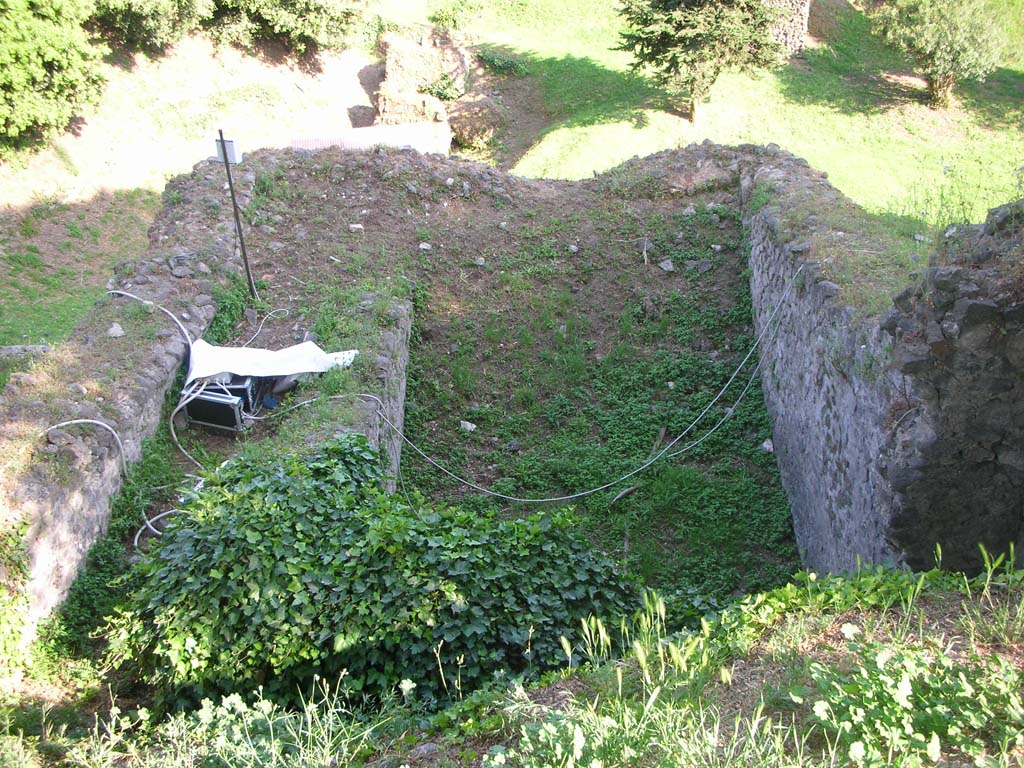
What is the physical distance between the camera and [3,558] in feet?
15.5

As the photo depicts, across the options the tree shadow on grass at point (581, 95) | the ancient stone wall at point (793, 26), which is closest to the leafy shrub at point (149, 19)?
the tree shadow on grass at point (581, 95)

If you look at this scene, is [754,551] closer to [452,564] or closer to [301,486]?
[452,564]

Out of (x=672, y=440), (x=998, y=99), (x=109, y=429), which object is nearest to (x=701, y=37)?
(x=998, y=99)

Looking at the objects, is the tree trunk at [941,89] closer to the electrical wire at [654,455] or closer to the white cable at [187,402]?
the electrical wire at [654,455]

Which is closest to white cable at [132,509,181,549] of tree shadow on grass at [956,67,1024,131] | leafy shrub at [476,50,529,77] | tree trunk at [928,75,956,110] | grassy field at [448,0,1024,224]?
grassy field at [448,0,1024,224]

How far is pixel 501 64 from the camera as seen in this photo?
2100 cm

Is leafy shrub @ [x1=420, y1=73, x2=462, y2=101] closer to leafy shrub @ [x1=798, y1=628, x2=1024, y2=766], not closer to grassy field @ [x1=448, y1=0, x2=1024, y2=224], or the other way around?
grassy field @ [x1=448, y1=0, x2=1024, y2=224]

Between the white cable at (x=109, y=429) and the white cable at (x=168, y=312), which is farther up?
the white cable at (x=168, y=312)

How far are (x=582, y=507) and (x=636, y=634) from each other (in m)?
2.39

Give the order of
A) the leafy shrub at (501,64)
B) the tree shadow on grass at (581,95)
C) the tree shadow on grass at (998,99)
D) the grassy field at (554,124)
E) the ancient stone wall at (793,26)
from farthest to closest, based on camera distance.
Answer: the leafy shrub at (501,64)
the ancient stone wall at (793,26)
the tree shadow on grass at (581,95)
the tree shadow on grass at (998,99)
the grassy field at (554,124)

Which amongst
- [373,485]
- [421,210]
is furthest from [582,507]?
[421,210]

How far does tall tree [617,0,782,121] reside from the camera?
627 inches

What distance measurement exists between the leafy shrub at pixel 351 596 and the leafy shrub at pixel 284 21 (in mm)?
18643

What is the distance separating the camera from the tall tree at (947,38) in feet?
54.5
